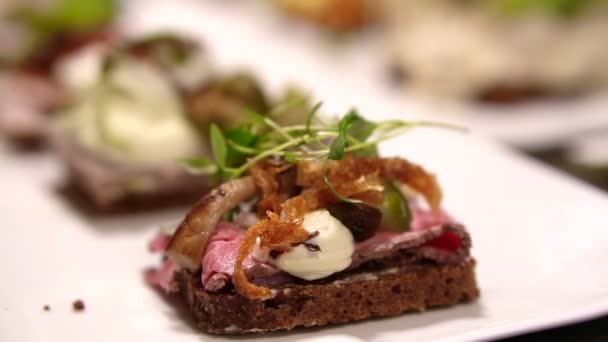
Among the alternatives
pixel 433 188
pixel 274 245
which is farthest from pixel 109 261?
pixel 433 188

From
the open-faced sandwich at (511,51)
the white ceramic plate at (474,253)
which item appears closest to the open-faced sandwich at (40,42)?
the white ceramic plate at (474,253)

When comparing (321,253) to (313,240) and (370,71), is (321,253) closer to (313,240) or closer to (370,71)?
(313,240)

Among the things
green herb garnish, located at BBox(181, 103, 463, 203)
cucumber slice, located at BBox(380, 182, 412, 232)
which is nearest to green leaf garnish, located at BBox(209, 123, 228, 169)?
green herb garnish, located at BBox(181, 103, 463, 203)

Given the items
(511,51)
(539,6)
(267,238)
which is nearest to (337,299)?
(267,238)

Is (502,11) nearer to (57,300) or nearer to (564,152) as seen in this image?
(564,152)

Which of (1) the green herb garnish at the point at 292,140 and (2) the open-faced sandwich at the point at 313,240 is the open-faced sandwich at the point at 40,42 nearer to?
(1) the green herb garnish at the point at 292,140

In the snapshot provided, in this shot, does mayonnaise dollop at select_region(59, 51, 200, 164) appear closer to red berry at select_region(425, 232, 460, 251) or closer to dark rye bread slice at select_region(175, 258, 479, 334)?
dark rye bread slice at select_region(175, 258, 479, 334)
